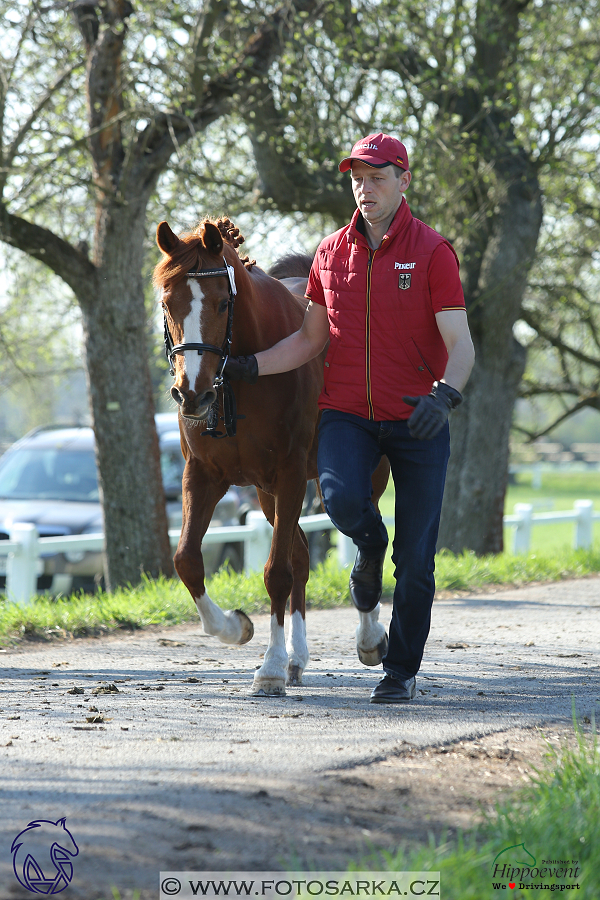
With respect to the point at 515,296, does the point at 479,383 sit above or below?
below

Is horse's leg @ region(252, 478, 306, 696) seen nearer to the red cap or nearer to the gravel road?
the gravel road

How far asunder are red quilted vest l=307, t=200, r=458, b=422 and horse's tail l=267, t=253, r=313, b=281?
256cm

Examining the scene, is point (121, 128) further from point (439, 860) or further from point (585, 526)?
point (585, 526)

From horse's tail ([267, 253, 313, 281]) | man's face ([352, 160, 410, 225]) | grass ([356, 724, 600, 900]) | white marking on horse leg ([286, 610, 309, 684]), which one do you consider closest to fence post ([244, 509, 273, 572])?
horse's tail ([267, 253, 313, 281])

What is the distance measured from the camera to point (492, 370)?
11.1 metres

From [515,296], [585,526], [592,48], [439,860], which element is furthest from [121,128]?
[585,526]

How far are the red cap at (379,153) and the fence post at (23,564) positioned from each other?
4.65 m

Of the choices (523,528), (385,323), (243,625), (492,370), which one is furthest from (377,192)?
(523,528)

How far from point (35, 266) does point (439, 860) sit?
435 inches

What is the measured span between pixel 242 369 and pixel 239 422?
1.00 feet

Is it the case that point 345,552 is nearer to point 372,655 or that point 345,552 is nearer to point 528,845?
point 372,655

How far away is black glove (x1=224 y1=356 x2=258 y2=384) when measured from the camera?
4.49 metres

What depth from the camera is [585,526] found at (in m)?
13.1

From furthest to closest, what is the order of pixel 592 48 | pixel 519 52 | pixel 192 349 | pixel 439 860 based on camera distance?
pixel 592 48 → pixel 519 52 → pixel 192 349 → pixel 439 860
